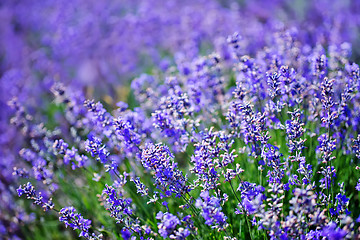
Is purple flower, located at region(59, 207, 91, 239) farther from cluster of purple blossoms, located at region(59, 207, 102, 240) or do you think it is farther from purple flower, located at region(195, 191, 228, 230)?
purple flower, located at region(195, 191, 228, 230)

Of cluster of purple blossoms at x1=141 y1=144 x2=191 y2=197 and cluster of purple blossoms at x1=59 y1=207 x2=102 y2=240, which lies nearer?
cluster of purple blossoms at x1=141 y1=144 x2=191 y2=197

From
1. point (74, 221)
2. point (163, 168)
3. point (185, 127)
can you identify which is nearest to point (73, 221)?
point (74, 221)

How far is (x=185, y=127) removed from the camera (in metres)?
2.92

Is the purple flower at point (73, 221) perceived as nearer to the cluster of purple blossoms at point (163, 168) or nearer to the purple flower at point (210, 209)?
the cluster of purple blossoms at point (163, 168)

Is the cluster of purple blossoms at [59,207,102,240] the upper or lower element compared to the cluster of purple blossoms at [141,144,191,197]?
lower

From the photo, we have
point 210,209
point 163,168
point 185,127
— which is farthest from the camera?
point 185,127

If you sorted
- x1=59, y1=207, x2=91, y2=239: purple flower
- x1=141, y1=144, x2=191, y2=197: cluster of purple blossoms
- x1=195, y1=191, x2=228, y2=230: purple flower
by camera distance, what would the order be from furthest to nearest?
x1=59, y1=207, x2=91, y2=239: purple flower, x1=141, y1=144, x2=191, y2=197: cluster of purple blossoms, x1=195, y1=191, x2=228, y2=230: purple flower

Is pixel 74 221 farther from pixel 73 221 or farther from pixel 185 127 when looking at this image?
pixel 185 127

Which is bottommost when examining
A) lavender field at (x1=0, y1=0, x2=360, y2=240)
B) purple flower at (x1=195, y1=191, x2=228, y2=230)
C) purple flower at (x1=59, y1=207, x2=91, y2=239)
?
purple flower at (x1=195, y1=191, x2=228, y2=230)

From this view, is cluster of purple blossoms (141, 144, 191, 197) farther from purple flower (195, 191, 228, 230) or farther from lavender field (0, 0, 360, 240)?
purple flower (195, 191, 228, 230)

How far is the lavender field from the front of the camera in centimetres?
229

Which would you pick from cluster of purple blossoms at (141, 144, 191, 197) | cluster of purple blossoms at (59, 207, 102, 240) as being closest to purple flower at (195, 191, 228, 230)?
cluster of purple blossoms at (141, 144, 191, 197)

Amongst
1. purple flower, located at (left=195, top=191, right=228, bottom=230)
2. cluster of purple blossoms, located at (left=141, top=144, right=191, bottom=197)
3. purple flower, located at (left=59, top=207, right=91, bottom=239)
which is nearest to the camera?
purple flower, located at (left=195, top=191, right=228, bottom=230)

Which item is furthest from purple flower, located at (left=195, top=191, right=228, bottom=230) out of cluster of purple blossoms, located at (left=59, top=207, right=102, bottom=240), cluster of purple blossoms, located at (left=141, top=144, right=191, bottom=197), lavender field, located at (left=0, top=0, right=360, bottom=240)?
cluster of purple blossoms, located at (left=59, top=207, right=102, bottom=240)
